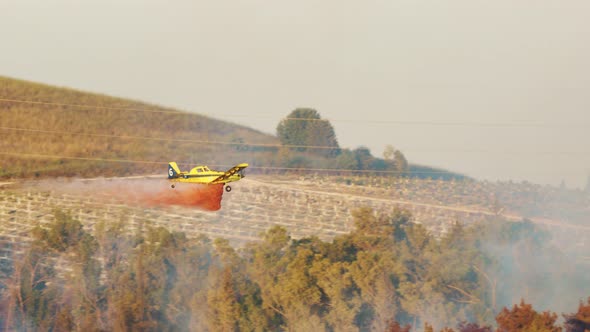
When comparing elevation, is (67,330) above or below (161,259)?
below

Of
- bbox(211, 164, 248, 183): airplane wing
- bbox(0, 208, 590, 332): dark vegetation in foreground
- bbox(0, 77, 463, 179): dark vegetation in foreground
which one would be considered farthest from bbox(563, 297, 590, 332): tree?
bbox(0, 77, 463, 179): dark vegetation in foreground

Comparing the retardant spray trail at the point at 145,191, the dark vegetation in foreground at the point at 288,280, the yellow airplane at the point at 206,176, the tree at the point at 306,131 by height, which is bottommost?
the dark vegetation in foreground at the point at 288,280

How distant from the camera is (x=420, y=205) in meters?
84.7

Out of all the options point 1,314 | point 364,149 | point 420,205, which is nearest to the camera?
point 1,314

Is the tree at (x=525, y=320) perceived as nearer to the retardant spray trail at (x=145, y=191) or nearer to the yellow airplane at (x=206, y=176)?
the retardant spray trail at (x=145, y=191)

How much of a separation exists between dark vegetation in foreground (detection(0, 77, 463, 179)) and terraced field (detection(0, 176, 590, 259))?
324 centimetres

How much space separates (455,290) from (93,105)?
6162 centimetres

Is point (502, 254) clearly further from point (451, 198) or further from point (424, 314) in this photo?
point (451, 198)

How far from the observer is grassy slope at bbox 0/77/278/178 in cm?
8569

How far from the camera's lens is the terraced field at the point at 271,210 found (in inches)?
2815

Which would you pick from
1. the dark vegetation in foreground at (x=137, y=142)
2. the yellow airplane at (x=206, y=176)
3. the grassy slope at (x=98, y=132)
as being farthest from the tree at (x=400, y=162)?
the yellow airplane at (x=206, y=176)

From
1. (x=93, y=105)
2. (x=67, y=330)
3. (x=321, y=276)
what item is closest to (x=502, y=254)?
(x=321, y=276)

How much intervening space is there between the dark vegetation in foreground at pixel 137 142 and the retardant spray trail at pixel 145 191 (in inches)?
168

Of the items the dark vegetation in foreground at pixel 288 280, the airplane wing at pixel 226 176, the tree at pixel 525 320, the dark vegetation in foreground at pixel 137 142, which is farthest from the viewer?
the dark vegetation in foreground at pixel 137 142
